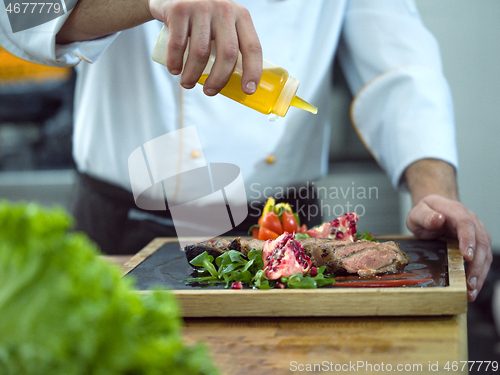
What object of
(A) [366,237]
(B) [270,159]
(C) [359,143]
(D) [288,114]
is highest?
(D) [288,114]

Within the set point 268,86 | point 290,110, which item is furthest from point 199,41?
point 290,110

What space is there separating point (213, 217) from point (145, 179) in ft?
0.78

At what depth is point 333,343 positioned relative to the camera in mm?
687

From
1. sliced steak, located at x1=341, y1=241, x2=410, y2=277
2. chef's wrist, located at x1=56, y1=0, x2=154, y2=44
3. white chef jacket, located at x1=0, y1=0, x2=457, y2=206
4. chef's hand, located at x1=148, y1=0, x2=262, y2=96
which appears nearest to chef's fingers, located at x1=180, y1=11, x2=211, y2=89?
chef's hand, located at x1=148, y1=0, x2=262, y2=96

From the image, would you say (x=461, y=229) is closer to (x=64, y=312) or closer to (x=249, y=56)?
(x=249, y=56)

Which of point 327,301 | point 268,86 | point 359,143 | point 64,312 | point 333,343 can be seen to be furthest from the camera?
point 359,143

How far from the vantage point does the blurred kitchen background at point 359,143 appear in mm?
2912

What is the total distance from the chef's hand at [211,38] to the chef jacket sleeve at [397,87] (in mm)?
768

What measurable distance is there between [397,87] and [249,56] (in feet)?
2.77

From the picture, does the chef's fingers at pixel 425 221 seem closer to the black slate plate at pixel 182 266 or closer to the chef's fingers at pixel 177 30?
the black slate plate at pixel 182 266

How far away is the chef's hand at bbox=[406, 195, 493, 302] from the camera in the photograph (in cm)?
106

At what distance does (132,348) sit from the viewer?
11.9 inches

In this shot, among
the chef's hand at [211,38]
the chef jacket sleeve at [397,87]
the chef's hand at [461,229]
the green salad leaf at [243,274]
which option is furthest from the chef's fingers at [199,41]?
the chef jacket sleeve at [397,87]

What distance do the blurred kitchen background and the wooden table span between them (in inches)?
86.0
